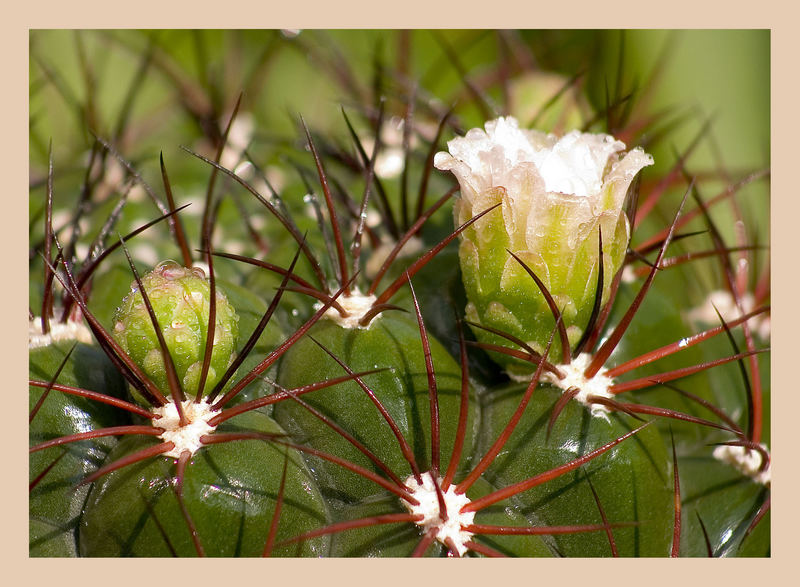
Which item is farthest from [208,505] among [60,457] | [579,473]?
[579,473]

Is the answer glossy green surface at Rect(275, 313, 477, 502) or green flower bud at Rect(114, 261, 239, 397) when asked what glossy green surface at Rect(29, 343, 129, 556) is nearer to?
green flower bud at Rect(114, 261, 239, 397)

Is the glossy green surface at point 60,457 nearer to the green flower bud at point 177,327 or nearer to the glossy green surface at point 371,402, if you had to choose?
the green flower bud at point 177,327

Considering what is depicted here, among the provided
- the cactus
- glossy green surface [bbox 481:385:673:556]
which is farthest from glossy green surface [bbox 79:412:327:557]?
glossy green surface [bbox 481:385:673:556]

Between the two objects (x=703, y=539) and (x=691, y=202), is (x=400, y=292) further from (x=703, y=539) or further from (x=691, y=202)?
(x=691, y=202)

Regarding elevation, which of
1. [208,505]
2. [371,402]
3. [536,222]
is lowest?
[208,505]

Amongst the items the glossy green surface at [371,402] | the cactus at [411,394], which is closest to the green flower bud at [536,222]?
the cactus at [411,394]

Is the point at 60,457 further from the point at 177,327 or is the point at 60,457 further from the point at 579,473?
the point at 579,473

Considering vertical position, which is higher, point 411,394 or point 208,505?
point 411,394

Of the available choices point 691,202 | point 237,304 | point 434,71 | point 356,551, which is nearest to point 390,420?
point 356,551
